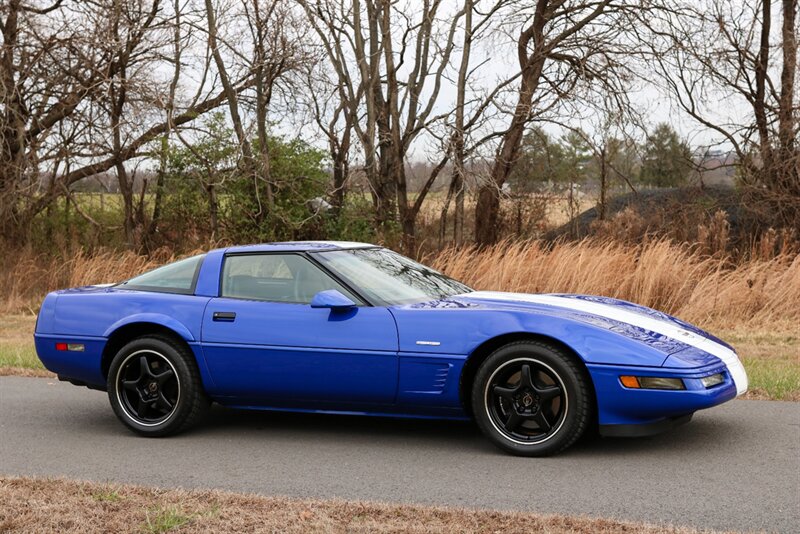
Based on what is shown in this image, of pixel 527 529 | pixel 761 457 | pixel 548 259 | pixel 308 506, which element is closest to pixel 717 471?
pixel 761 457

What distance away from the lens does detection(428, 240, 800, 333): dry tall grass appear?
13414mm

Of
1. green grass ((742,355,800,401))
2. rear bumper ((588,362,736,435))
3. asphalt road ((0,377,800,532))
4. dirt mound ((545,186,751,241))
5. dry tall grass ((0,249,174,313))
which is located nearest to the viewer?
asphalt road ((0,377,800,532))

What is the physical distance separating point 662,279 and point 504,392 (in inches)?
340

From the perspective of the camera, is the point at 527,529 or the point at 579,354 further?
the point at 579,354

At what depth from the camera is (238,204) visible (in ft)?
66.4

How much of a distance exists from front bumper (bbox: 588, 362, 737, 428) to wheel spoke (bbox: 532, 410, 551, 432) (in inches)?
12.1

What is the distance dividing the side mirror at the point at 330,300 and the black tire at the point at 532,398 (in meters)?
0.95

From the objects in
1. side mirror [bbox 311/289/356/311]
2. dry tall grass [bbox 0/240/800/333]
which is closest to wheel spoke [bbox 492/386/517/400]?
side mirror [bbox 311/289/356/311]

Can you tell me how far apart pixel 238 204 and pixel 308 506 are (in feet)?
51.7

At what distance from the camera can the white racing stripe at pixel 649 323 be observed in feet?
20.4

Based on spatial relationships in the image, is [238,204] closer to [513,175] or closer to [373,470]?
[513,175]

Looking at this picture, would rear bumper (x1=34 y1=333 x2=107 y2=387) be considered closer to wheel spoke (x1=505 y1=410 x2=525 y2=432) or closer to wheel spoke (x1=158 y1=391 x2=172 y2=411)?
wheel spoke (x1=158 y1=391 x2=172 y2=411)

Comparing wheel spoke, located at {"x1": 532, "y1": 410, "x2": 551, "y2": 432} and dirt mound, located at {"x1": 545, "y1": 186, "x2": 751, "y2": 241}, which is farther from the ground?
dirt mound, located at {"x1": 545, "y1": 186, "x2": 751, "y2": 241}

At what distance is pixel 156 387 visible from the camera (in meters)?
6.91
